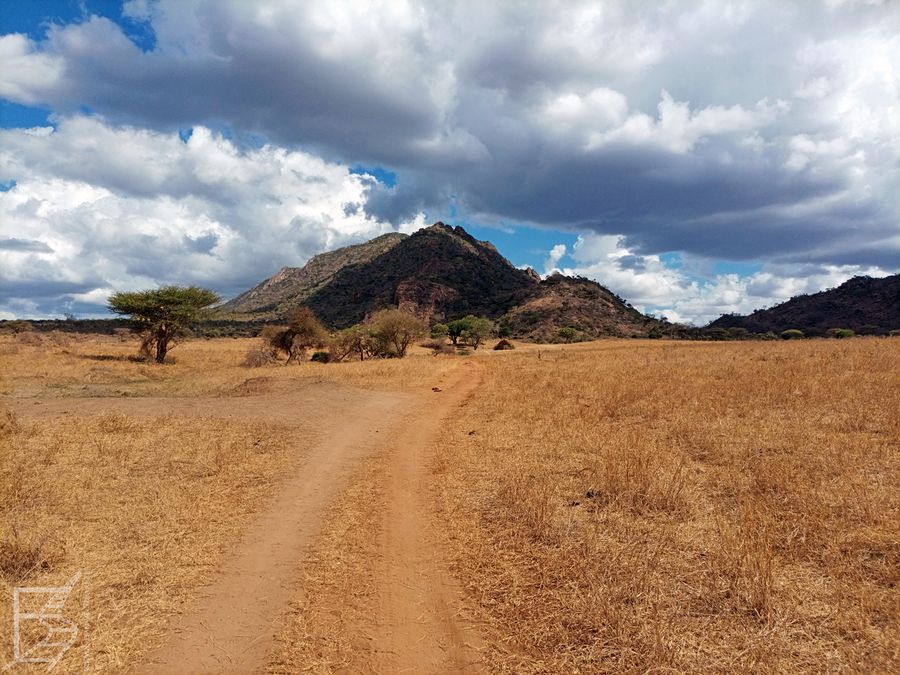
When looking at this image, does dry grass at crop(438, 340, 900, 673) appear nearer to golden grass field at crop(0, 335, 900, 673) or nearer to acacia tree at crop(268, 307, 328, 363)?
golden grass field at crop(0, 335, 900, 673)

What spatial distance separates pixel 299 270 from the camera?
7544 inches

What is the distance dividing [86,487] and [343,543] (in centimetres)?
544

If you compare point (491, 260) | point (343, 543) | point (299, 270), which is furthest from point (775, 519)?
point (299, 270)

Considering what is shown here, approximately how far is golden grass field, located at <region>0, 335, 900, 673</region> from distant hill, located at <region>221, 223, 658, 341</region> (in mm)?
65542

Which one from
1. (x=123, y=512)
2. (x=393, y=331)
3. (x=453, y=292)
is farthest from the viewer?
(x=453, y=292)

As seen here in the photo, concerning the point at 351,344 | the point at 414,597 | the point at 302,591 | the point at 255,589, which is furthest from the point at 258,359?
the point at 414,597

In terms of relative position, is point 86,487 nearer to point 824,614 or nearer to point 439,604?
point 439,604

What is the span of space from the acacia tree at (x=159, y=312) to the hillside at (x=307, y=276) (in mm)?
103161

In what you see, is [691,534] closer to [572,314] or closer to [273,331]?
[273,331]

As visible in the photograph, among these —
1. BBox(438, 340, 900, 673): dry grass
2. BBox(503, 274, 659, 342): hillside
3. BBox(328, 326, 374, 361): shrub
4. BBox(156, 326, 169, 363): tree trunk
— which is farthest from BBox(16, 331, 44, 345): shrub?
BBox(503, 274, 659, 342): hillside

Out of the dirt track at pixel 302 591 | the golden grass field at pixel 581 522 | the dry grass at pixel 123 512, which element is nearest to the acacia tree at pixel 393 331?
the golden grass field at pixel 581 522

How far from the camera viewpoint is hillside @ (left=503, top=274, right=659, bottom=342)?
278 feet

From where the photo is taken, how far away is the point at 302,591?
5297mm

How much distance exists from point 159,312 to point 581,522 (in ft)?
138
